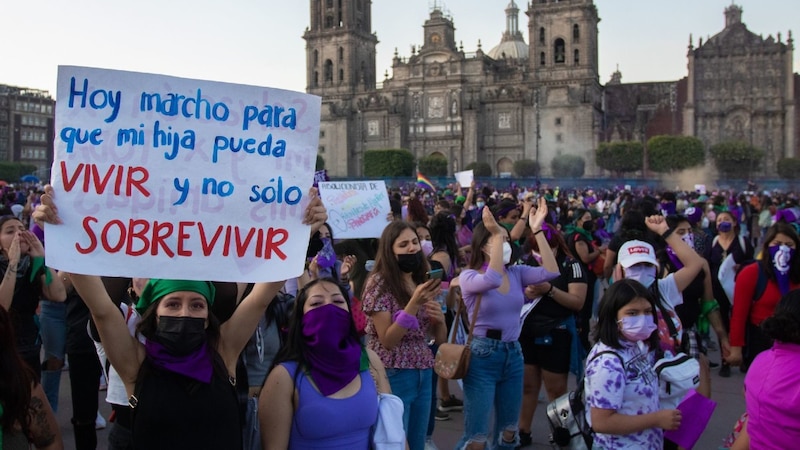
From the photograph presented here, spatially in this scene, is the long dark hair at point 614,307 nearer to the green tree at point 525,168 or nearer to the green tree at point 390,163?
the green tree at point 525,168

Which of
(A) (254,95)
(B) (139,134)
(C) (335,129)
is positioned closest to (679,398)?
(A) (254,95)

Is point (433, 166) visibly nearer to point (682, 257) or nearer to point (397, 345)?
point (682, 257)

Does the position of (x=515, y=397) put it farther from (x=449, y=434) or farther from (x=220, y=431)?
(x=220, y=431)

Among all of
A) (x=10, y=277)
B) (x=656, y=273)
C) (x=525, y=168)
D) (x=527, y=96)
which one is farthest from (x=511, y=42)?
(x=10, y=277)

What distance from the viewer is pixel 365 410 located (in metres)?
3.10

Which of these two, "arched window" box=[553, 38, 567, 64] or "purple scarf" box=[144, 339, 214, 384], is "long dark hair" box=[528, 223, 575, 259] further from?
"arched window" box=[553, 38, 567, 64]

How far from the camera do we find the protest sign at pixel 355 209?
7.26 m

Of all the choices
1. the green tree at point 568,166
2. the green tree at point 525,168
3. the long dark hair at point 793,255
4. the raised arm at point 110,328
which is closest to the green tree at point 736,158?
the green tree at point 568,166

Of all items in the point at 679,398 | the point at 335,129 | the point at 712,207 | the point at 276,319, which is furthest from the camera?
the point at 335,129

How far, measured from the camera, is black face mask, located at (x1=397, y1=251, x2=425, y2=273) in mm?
4477

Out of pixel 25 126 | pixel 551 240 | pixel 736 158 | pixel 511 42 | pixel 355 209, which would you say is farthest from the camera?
pixel 25 126

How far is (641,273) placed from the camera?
473 centimetres

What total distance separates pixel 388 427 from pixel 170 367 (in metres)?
0.93

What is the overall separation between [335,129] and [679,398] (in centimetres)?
6775
